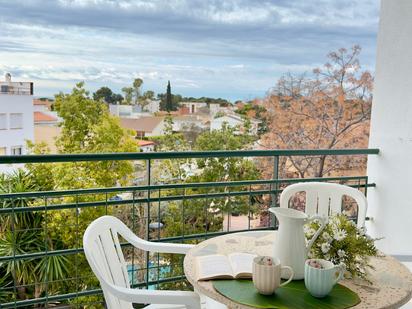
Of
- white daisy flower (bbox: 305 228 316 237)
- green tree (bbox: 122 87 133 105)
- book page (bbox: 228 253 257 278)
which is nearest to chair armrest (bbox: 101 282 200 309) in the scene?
book page (bbox: 228 253 257 278)

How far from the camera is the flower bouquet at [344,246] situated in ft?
4.89

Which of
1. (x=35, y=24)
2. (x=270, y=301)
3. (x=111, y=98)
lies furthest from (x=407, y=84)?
(x=35, y=24)

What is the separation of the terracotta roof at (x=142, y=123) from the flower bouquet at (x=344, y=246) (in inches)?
245

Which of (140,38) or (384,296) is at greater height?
(140,38)

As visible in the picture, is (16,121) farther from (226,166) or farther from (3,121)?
(226,166)

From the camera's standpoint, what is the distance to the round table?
1385mm

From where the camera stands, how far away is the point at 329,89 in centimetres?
735

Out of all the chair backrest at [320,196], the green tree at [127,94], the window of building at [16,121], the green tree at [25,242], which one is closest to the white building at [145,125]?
the green tree at [127,94]

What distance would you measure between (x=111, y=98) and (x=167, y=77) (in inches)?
43.3

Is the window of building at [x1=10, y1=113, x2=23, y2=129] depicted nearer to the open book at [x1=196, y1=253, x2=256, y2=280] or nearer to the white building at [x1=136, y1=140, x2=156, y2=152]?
the white building at [x1=136, y1=140, x2=156, y2=152]

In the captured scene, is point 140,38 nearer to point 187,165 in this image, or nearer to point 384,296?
point 187,165

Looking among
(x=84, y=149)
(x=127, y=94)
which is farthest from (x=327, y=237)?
(x=84, y=149)

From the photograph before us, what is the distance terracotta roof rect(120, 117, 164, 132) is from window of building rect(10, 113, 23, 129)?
5.96 ft

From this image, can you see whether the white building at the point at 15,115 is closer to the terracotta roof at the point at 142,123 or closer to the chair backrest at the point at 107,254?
the terracotta roof at the point at 142,123
